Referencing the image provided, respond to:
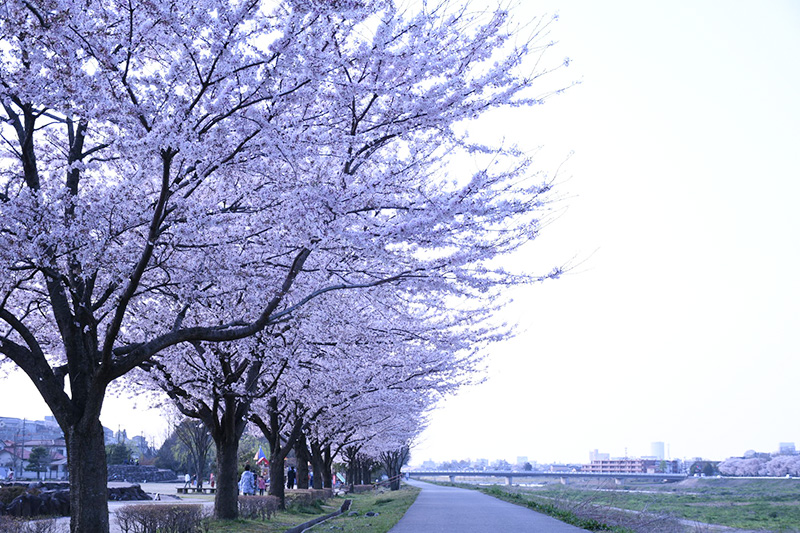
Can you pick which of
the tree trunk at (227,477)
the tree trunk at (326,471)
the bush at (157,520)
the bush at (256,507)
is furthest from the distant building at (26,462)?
the bush at (157,520)

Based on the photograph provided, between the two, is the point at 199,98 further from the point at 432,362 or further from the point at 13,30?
the point at 432,362

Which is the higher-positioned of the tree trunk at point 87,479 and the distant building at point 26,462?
the tree trunk at point 87,479

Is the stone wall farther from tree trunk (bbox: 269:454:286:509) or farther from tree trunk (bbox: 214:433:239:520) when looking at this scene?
tree trunk (bbox: 214:433:239:520)

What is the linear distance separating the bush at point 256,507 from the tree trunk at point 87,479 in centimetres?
819

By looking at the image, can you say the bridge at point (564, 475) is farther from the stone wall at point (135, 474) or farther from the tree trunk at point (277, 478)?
the tree trunk at point (277, 478)

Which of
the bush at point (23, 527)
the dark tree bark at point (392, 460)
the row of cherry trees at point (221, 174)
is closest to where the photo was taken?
the row of cherry trees at point (221, 174)

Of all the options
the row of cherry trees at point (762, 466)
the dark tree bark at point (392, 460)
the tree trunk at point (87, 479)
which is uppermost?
the tree trunk at point (87, 479)

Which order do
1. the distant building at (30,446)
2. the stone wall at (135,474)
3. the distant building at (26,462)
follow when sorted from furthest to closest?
the distant building at (30,446), the distant building at (26,462), the stone wall at (135,474)

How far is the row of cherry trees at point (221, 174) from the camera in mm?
6672

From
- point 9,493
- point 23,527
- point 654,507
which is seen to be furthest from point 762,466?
point 23,527

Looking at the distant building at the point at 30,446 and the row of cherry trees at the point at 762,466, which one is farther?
the row of cherry trees at the point at 762,466

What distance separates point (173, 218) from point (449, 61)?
12.5 feet

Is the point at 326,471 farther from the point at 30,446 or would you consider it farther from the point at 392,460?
the point at 30,446

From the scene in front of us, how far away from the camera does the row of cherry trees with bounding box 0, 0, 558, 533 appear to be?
6672mm
